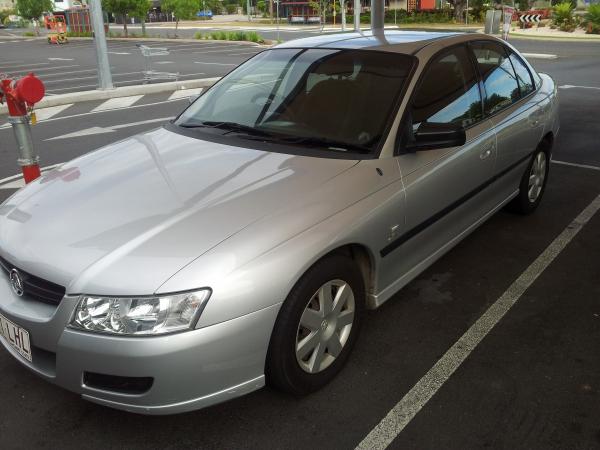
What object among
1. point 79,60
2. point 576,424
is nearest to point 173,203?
point 576,424

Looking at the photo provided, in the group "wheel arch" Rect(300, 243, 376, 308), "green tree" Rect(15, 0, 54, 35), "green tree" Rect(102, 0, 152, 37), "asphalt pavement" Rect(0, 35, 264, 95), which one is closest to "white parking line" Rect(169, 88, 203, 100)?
"asphalt pavement" Rect(0, 35, 264, 95)

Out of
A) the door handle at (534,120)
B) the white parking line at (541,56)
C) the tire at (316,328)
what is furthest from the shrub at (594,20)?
the tire at (316,328)

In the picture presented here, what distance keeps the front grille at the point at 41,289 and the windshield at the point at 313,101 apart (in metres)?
1.43

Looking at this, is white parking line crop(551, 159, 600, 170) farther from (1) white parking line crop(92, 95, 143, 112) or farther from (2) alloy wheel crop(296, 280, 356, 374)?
(1) white parking line crop(92, 95, 143, 112)

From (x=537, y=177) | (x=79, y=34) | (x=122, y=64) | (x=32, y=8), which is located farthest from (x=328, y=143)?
(x=32, y=8)

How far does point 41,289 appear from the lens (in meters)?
2.37

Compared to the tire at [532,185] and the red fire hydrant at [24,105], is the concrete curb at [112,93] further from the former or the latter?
the tire at [532,185]

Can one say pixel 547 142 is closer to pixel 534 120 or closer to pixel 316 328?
pixel 534 120

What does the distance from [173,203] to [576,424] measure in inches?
80.2

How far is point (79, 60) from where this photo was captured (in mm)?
22812

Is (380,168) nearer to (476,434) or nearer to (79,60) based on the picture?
(476,434)

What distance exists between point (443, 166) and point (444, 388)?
1.27 meters

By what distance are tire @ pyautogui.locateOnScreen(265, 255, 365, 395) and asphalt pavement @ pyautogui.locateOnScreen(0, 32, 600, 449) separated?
0.14m

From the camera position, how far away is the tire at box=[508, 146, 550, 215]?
4.79 meters
